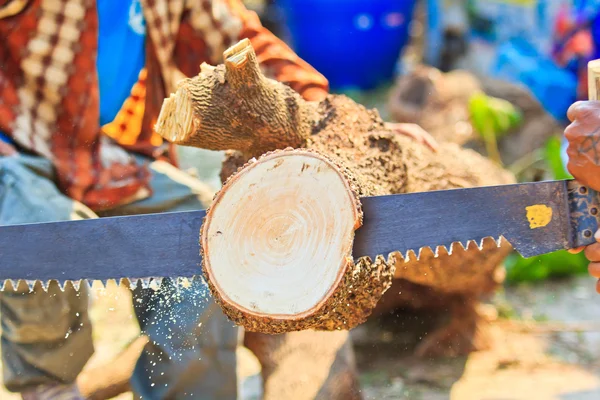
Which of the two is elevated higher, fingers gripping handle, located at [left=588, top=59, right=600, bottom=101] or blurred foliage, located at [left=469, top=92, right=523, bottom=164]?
fingers gripping handle, located at [left=588, top=59, right=600, bottom=101]

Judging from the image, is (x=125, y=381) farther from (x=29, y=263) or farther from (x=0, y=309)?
(x=29, y=263)

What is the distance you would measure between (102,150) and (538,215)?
6.57ft

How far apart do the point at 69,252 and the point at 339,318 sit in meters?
1.01

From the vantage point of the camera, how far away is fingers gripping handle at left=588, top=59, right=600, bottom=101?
2.31 m

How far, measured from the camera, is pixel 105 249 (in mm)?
2465

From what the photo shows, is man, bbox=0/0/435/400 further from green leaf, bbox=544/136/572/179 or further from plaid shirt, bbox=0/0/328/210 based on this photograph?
green leaf, bbox=544/136/572/179

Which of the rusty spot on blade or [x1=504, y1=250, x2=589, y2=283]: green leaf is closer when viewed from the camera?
the rusty spot on blade

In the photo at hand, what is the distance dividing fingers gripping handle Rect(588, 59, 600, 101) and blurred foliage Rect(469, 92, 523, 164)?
4.17 metres

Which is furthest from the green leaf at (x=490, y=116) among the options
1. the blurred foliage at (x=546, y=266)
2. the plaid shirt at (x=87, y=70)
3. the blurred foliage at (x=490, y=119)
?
the plaid shirt at (x=87, y=70)

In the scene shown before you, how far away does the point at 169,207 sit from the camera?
10.9 ft

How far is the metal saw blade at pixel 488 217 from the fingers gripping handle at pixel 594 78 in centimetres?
32

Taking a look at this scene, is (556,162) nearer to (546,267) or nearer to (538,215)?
(546,267)

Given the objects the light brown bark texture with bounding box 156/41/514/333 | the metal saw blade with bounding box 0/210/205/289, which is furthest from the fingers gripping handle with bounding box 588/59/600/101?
the metal saw blade with bounding box 0/210/205/289

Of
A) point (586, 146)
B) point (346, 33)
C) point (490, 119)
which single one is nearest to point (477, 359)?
point (586, 146)
